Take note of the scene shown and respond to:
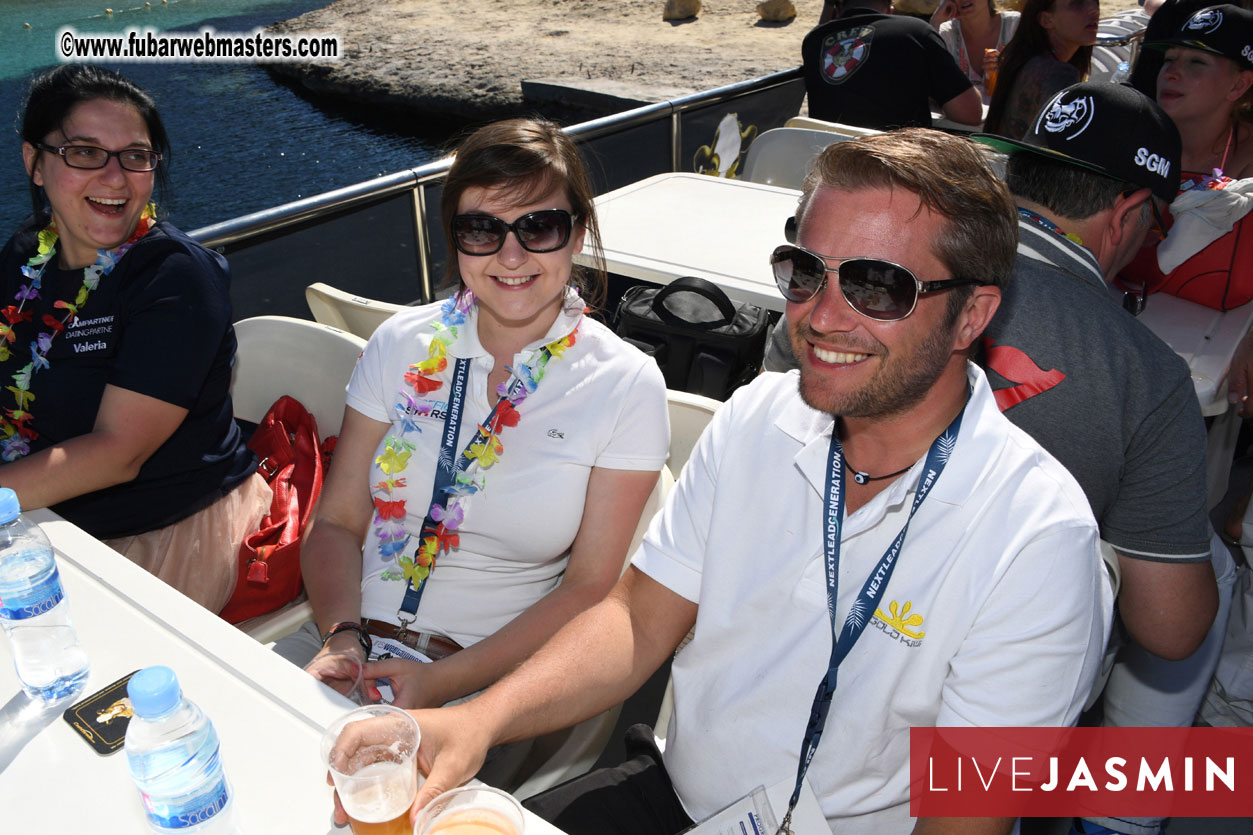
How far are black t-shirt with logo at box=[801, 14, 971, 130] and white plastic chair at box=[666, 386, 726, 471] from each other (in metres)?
3.02

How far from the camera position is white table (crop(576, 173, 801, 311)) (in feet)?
9.87

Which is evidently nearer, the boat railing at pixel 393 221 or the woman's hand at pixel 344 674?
the woman's hand at pixel 344 674

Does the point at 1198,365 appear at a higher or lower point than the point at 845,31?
lower

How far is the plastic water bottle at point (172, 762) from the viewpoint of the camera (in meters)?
0.97

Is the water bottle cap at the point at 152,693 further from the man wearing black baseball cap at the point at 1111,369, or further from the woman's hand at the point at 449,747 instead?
the man wearing black baseball cap at the point at 1111,369

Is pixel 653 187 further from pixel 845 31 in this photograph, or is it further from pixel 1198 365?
pixel 1198 365

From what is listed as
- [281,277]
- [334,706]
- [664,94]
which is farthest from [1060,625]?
[664,94]

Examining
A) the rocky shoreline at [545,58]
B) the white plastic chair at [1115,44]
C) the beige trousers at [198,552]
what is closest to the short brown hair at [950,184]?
the beige trousers at [198,552]

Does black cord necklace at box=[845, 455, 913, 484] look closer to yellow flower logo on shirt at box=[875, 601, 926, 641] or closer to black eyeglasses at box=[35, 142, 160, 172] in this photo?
yellow flower logo on shirt at box=[875, 601, 926, 641]

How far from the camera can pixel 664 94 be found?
12672 millimetres

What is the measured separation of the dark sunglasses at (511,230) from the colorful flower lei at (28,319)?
0.80 m

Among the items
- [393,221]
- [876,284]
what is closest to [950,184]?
[876,284]

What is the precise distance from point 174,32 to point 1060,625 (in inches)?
1217

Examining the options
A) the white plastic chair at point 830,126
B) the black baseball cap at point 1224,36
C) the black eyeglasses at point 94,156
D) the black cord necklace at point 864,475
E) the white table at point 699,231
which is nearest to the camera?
the black cord necklace at point 864,475
